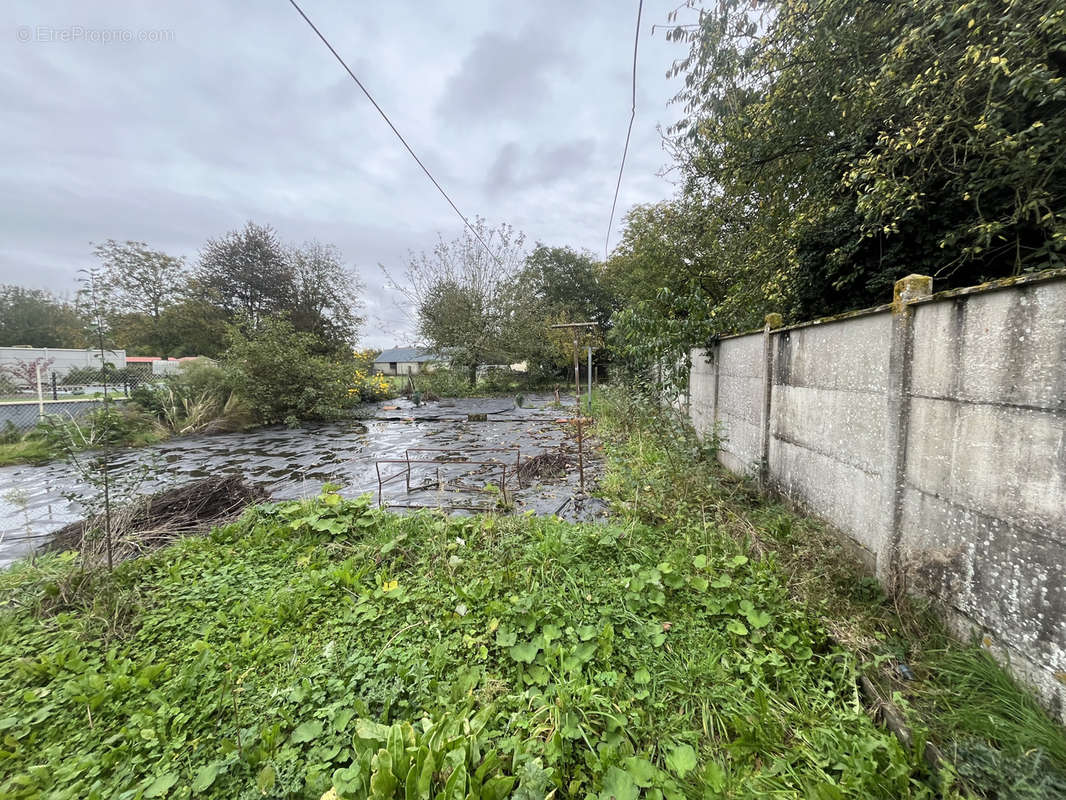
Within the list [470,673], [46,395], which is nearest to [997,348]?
[470,673]

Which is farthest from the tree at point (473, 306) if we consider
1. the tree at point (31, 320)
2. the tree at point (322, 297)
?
the tree at point (31, 320)

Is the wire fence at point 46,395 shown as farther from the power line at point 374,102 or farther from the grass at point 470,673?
the grass at point 470,673

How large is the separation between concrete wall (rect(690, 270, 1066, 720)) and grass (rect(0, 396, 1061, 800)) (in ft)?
0.77

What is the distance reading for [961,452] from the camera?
58.7 inches

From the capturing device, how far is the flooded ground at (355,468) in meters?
3.63

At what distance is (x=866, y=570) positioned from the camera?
2.03 metres

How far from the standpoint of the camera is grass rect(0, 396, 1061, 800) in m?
1.24

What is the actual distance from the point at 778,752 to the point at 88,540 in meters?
4.16

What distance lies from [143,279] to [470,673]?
26.9 metres

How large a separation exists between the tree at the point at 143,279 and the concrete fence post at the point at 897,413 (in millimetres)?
25865

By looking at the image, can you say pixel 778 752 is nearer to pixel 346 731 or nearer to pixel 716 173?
pixel 346 731

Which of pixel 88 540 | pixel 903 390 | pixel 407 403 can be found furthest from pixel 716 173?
pixel 407 403

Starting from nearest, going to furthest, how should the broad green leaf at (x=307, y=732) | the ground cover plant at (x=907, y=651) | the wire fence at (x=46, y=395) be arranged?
1. the ground cover plant at (x=907, y=651)
2. the broad green leaf at (x=307, y=732)
3. the wire fence at (x=46, y=395)

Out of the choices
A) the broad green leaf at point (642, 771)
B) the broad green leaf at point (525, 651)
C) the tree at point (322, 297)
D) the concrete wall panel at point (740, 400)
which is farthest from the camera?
the tree at point (322, 297)
